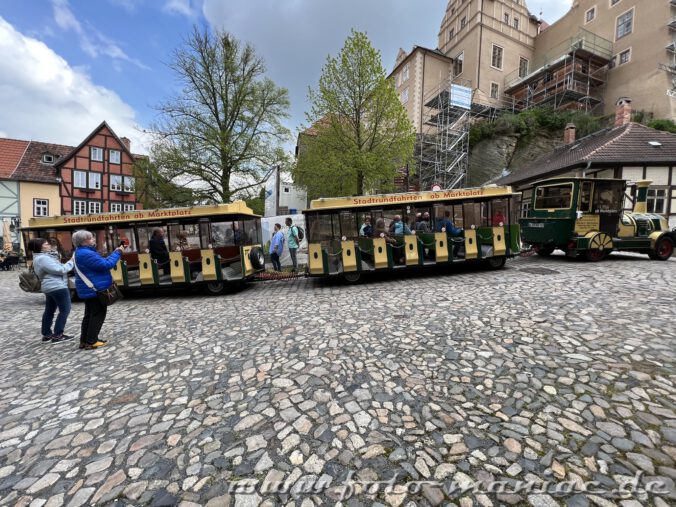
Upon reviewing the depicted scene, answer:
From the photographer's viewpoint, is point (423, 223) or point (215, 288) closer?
point (215, 288)

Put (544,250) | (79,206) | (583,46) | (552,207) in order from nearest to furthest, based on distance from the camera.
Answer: (552,207) < (544,250) < (79,206) < (583,46)

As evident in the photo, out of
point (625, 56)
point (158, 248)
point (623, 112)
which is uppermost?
point (625, 56)

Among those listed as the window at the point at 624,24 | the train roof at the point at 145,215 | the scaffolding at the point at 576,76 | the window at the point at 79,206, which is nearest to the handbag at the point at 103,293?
the train roof at the point at 145,215

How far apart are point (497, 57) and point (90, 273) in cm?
4380

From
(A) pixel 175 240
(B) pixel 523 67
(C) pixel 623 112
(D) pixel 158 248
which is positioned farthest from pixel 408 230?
(B) pixel 523 67

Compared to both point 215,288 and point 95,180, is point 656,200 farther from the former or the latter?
point 95,180

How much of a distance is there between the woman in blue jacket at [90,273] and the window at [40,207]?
32.5m

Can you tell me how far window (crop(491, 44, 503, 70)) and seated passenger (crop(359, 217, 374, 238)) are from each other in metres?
36.2

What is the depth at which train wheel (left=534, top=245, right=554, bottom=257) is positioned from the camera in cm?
1227

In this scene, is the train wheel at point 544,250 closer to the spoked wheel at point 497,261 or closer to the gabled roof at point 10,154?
Answer: the spoked wheel at point 497,261

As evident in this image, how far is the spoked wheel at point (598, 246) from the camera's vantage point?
11086 millimetres

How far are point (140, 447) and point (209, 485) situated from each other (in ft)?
2.99

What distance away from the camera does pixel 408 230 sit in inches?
392

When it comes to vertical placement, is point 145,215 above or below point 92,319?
above
